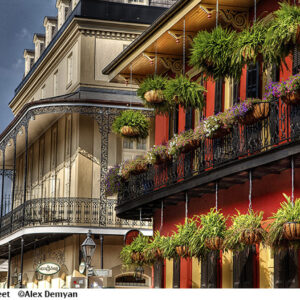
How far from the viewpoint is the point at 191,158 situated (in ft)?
57.3

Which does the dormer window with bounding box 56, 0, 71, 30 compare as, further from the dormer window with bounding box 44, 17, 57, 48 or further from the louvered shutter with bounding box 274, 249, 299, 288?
the louvered shutter with bounding box 274, 249, 299, 288

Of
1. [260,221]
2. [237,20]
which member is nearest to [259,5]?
[237,20]

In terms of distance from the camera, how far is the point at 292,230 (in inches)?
489

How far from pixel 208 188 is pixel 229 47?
338 centimetres

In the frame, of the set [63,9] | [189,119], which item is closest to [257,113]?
[189,119]

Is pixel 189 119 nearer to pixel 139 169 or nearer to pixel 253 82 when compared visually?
pixel 139 169

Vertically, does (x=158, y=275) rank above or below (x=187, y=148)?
below

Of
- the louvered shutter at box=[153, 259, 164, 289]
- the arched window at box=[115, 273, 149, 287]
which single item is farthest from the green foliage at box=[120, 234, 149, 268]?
the arched window at box=[115, 273, 149, 287]

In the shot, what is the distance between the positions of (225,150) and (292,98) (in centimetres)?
282

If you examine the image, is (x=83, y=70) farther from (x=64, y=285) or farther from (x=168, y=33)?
(x=168, y=33)

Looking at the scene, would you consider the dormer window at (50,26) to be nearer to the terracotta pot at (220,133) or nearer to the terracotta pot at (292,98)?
the terracotta pot at (220,133)

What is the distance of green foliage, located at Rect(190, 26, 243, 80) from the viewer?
1452cm

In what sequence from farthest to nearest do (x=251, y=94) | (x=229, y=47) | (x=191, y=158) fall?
(x=191, y=158)
(x=251, y=94)
(x=229, y=47)

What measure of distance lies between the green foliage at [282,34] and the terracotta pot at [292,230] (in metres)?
2.44
